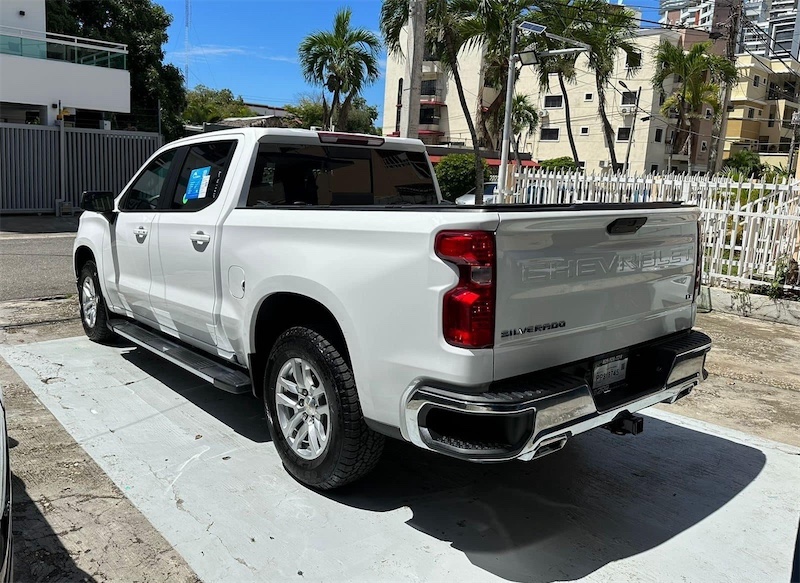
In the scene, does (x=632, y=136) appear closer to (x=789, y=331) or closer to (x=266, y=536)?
(x=789, y=331)

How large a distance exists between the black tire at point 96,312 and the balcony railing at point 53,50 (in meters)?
15.2

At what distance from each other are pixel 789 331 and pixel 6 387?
329 inches

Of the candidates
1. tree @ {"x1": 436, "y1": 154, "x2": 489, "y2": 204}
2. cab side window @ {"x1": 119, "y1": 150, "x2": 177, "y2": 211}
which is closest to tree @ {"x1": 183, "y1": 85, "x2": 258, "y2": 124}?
tree @ {"x1": 436, "y1": 154, "x2": 489, "y2": 204}

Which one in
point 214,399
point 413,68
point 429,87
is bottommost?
point 214,399

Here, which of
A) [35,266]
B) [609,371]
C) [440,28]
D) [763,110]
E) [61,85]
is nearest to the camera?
[609,371]

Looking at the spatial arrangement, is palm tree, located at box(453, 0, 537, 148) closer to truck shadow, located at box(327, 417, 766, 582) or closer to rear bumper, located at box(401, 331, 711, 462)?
truck shadow, located at box(327, 417, 766, 582)

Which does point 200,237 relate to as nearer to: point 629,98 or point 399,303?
point 399,303

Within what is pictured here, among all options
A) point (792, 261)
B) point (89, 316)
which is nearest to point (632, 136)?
point (792, 261)

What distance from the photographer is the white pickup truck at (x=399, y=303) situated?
2.91 metres

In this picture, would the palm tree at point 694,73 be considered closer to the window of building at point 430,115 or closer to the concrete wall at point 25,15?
the window of building at point 430,115

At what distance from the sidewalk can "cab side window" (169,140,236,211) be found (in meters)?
13.1

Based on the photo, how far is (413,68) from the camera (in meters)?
10.9

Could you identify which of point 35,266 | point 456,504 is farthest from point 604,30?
point 456,504

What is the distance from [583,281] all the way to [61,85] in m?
20.2
